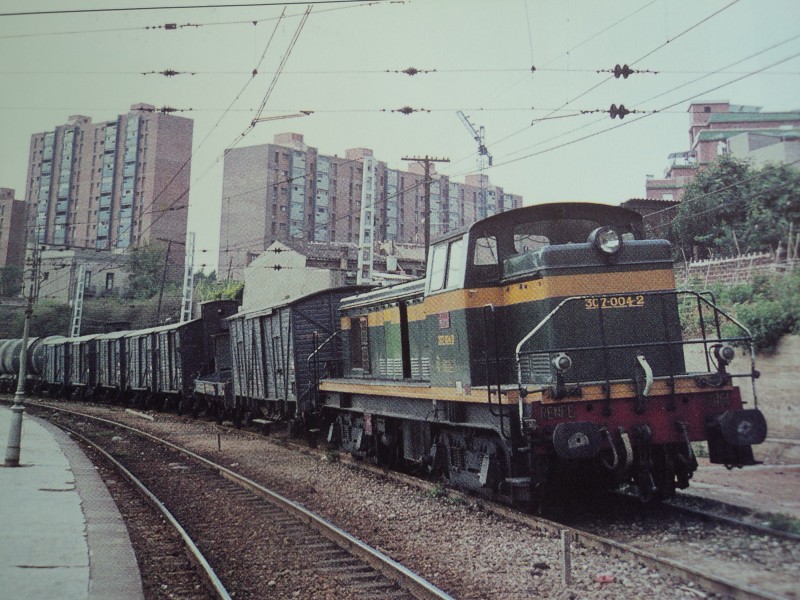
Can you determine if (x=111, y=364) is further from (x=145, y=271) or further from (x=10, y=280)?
(x=10, y=280)

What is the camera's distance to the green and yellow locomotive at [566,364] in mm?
6578

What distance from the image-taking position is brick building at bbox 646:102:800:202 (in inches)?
164

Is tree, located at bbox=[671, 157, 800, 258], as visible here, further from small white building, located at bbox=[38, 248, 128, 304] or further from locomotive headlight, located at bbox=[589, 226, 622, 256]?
small white building, located at bbox=[38, 248, 128, 304]

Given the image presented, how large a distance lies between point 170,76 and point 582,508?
878cm

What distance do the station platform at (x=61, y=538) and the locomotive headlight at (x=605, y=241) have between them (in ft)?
18.4

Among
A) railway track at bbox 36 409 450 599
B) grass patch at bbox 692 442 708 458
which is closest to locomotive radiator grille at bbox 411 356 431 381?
railway track at bbox 36 409 450 599

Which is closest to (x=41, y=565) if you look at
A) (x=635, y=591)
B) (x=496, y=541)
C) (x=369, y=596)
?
(x=369, y=596)

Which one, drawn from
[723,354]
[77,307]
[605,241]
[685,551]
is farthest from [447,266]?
[77,307]

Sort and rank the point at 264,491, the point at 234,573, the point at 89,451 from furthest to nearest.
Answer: the point at 89,451 < the point at 264,491 < the point at 234,573

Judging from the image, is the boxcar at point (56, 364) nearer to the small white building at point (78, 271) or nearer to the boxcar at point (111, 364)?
the small white building at point (78, 271)

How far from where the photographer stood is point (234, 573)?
20.0 ft

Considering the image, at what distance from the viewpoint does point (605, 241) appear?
23.8 feet

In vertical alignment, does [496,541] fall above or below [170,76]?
below

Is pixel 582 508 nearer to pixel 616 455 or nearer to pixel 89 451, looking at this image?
pixel 616 455
